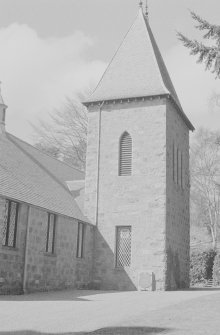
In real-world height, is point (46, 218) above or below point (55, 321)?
above

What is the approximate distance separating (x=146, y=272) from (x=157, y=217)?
258 cm

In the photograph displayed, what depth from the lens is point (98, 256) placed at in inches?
960

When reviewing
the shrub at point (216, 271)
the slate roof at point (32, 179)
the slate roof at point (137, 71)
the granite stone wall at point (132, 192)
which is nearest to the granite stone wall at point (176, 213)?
the granite stone wall at point (132, 192)

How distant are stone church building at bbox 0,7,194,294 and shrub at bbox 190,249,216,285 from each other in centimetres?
465

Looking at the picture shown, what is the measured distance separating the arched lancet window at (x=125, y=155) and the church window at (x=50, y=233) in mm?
5178

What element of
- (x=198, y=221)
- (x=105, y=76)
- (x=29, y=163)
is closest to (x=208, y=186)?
(x=198, y=221)

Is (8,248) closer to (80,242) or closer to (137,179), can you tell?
(80,242)

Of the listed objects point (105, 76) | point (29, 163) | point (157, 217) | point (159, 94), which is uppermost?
point (105, 76)

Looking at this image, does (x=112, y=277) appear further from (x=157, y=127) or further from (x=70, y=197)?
(x=157, y=127)

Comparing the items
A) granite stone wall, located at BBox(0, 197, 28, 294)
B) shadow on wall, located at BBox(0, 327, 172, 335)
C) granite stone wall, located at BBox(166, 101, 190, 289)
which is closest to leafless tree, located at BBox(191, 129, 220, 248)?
granite stone wall, located at BBox(166, 101, 190, 289)

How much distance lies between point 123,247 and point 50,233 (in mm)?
4520

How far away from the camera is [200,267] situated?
31.8 m

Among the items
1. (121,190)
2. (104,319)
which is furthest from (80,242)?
(104,319)

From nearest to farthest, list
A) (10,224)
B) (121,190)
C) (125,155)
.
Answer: (10,224) < (121,190) < (125,155)
